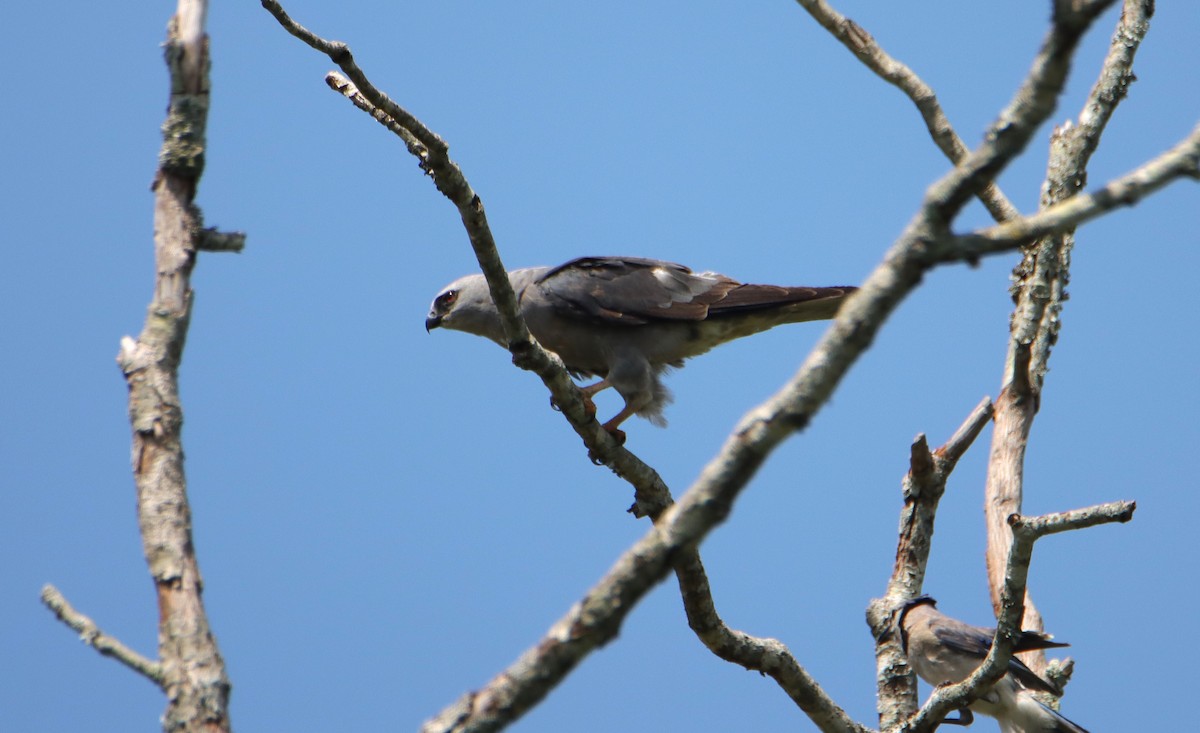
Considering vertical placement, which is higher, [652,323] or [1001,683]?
[652,323]

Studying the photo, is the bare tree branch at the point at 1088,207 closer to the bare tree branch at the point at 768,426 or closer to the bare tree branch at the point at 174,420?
the bare tree branch at the point at 768,426

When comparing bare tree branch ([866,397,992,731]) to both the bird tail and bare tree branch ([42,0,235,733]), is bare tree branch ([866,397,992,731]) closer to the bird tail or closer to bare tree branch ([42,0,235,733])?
the bird tail

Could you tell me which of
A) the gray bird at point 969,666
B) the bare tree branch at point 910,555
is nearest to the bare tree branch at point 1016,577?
the bare tree branch at point 910,555

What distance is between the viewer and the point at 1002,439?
685 cm

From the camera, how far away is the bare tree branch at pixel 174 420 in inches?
107

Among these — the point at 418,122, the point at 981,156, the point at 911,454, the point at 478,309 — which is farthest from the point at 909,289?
the point at 478,309

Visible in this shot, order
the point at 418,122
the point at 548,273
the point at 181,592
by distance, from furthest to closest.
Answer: the point at 548,273 < the point at 418,122 < the point at 181,592

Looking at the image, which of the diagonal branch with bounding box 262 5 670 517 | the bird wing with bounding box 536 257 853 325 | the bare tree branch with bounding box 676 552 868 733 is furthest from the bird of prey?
the bare tree branch with bounding box 676 552 868 733

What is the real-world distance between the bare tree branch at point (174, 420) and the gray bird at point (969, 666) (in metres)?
4.83

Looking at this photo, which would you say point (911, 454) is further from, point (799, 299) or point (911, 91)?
point (911, 91)

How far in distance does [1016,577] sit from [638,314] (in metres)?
3.09

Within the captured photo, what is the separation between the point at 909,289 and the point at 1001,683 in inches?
218

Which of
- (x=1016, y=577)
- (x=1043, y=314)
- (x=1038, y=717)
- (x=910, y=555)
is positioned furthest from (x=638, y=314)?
(x=1038, y=717)

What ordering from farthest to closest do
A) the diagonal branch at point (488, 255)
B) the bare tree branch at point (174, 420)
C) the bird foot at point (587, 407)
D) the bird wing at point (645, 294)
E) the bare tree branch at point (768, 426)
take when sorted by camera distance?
the bird wing at point (645, 294) → the bird foot at point (587, 407) → the diagonal branch at point (488, 255) → the bare tree branch at point (174, 420) → the bare tree branch at point (768, 426)
